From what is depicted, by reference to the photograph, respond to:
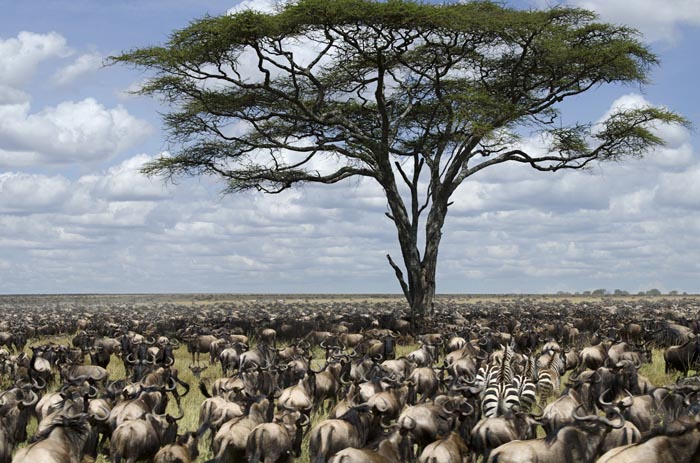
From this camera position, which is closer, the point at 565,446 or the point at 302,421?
the point at 565,446

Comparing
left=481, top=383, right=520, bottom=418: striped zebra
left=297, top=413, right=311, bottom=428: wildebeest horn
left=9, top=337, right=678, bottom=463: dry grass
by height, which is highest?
left=481, top=383, right=520, bottom=418: striped zebra

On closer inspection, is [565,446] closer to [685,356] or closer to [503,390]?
[503,390]

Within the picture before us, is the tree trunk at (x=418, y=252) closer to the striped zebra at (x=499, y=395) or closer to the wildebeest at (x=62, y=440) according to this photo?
the striped zebra at (x=499, y=395)

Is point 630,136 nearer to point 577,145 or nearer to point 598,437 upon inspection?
point 577,145

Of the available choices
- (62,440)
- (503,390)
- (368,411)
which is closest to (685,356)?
(503,390)

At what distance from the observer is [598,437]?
890cm

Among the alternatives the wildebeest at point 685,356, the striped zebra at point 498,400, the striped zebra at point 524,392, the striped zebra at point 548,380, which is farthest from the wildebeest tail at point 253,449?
the wildebeest at point 685,356

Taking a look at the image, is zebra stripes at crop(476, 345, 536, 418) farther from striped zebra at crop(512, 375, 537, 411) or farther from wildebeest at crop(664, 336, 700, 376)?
wildebeest at crop(664, 336, 700, 376)

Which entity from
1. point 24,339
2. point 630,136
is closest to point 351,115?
point 630,136

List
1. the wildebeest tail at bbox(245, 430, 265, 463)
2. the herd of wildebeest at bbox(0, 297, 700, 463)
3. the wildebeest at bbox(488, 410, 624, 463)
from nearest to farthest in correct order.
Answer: the wildebeest at bbox(488, 410, 624, 463), the herd of wildebeest at bbox(0, 297, 700, 463), the wildebeest tail at bbox(245, 430, 265, 463)

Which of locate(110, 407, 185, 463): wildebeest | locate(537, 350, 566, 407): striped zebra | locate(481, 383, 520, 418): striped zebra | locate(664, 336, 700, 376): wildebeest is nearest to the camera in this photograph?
locate(110, 407, 185, 463): wildebeest

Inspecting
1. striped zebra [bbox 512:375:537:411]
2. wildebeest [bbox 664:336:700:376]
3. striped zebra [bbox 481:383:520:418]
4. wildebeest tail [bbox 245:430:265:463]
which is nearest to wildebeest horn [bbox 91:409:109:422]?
wildebeest tail [bbox 245:430:265:463]

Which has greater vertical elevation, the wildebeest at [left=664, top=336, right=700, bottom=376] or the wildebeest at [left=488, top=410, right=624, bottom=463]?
the wildebeest at [left=664, top=336, right=700, bottom=376]

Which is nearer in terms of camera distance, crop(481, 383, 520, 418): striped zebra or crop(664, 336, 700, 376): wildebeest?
crop(481, 383, 520, 418): striped zebra
